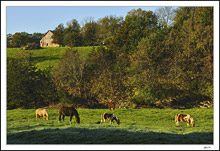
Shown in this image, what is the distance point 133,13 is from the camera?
176 feet

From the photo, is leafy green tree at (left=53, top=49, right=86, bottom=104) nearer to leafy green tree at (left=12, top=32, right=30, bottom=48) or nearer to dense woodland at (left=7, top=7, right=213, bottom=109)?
dense woodland at (left=7, top=7, right=213, bottom=109)

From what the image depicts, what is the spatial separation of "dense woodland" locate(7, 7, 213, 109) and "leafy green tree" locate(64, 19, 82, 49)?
36.5 ft

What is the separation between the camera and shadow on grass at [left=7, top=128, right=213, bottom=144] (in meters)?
12.0

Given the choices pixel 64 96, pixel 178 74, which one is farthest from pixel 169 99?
pixel 64 96

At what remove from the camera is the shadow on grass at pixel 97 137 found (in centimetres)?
1197

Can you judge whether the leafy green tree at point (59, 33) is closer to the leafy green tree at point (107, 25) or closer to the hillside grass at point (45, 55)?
the hillside grass at point (45, 55)

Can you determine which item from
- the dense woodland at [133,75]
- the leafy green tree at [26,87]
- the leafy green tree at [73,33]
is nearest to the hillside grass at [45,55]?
the leafy green tree at [73,33]

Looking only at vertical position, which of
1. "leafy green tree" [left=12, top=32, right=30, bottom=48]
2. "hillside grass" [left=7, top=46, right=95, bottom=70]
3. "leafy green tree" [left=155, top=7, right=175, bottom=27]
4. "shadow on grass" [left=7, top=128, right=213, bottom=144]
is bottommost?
"shadow on grass" [left=7, top=128, right=213, bottom=144]

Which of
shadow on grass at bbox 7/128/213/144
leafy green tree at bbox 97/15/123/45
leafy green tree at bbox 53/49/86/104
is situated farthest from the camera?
leafy green tree at bbox 97/15/123/45

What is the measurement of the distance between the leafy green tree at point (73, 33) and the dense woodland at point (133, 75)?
36.5 feet

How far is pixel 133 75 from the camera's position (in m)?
36.2

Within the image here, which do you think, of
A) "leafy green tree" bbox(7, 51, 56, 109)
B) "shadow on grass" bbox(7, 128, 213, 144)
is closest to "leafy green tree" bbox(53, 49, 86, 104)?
"leafy green tree" bbox(7, 51, 56, 109)

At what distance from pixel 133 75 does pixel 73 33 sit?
722 inches

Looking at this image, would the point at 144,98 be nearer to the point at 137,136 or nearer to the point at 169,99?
the point at 169,99
